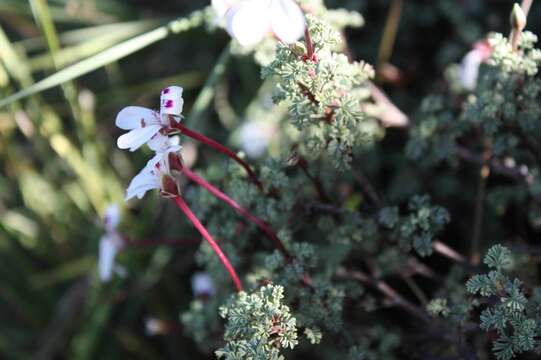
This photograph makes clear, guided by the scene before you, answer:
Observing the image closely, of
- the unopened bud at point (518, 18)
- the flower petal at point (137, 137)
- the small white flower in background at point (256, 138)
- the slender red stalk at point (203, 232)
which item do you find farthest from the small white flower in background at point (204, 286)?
the unopened bud at point (518, 18)

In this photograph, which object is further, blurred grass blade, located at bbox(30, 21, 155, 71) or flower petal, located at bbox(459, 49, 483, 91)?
blurred grass blade, located at bbox(30, 21, 155, 71)

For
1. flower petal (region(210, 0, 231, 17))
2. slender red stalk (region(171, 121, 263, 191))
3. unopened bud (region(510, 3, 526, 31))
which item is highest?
flower petal (region(210, 0, 231, 17))

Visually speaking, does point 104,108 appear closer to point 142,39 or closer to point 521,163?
point 142,39

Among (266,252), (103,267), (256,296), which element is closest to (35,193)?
(103,267)

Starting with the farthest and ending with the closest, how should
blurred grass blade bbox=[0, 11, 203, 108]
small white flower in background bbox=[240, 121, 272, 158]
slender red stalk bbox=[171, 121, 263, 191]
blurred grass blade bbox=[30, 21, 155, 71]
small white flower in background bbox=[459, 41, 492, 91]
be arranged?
blurred grass blade bbox=[30, 21, 155, 71], small white flower in background bbox=[240, 121, 272, 158], small white flower in background bbox=[459, 41, 492, 91], blurred grass blade bbox=[0, 11, 203, 108], slender red stalk bbox=[171, 121, 263, 191]

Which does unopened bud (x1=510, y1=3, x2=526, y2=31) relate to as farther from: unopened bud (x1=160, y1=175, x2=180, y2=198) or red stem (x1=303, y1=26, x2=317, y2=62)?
unopened bud (x1=160, y1=175, x2=180, y2=198)

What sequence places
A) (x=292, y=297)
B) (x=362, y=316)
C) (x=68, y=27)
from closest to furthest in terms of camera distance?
1. (x=292, y=297)
2. (x=362, y=316)
3. (x=68, y=27)

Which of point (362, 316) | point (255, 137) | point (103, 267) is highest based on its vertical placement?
point (255, 137)

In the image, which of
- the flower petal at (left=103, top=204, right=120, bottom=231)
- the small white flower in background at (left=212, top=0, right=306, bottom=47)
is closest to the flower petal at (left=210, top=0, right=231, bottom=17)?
the small white flower in background at (left=212, top=0, right=306, bottom=47)

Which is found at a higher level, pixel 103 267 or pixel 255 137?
pixel 255 137

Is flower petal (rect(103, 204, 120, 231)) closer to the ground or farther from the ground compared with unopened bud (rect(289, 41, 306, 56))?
farther from the ground
